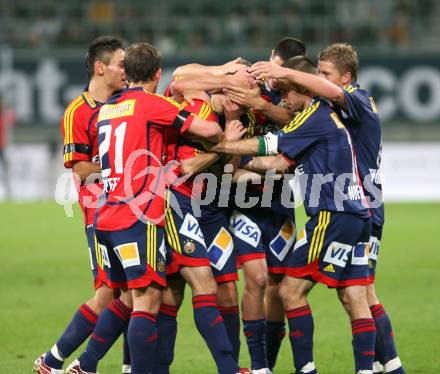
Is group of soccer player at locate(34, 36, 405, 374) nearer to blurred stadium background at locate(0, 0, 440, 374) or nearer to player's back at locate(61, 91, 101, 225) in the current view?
Result: player's back at locate(61, 91, 101, 225)

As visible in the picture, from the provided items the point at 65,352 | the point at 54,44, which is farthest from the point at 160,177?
the point at 54,44

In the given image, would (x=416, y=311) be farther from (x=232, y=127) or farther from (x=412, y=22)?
(x=412, y=22)

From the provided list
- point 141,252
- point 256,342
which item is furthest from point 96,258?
point 256,342

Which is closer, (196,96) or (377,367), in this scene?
(196,96)

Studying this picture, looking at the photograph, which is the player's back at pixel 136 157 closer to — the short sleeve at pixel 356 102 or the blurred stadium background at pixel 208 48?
the short sleeve at pixel 356 102

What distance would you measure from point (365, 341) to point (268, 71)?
1902 mm

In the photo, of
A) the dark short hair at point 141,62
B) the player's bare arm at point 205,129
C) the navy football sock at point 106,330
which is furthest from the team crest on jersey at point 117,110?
the navy football sock at point 106,330

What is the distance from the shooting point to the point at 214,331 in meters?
6.07


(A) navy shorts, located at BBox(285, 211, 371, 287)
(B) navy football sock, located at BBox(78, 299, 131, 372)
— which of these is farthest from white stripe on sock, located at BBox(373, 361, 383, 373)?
(B) navy football sock, located at BBox(78, 299, 131, 372)

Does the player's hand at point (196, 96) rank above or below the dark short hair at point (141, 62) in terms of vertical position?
below

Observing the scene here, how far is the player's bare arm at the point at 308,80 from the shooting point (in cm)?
610

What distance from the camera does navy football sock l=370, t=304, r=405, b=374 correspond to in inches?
256

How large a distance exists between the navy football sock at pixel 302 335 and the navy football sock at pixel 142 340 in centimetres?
97

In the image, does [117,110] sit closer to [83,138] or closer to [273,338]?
[83,138]
